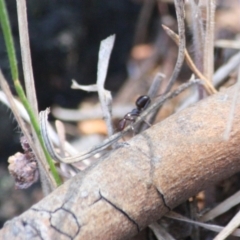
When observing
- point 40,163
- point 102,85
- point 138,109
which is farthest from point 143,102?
point 40,163


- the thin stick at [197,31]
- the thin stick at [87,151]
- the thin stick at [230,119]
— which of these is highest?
the thin stick at [197,31]

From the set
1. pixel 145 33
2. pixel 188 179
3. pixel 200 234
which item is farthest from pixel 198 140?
pixel 145 33

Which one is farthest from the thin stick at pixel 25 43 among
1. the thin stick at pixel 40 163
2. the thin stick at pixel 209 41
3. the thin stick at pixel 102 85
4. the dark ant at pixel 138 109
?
the thin stick at pixel 209 41

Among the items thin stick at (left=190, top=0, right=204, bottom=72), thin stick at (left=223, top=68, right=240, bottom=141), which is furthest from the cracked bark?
thin stick at (left=190, top=0, right=204, bottom=72)

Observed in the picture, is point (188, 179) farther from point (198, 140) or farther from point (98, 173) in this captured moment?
point (98, 173)

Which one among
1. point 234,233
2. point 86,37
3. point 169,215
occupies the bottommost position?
point 234,233

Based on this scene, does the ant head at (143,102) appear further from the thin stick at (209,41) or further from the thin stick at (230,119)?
the thin stick at (230,119)

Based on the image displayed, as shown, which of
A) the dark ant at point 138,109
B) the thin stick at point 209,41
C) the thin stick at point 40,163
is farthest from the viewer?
the dark ant at point 138,109

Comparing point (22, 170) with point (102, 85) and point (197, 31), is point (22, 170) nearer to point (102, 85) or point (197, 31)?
point (102, 85)
